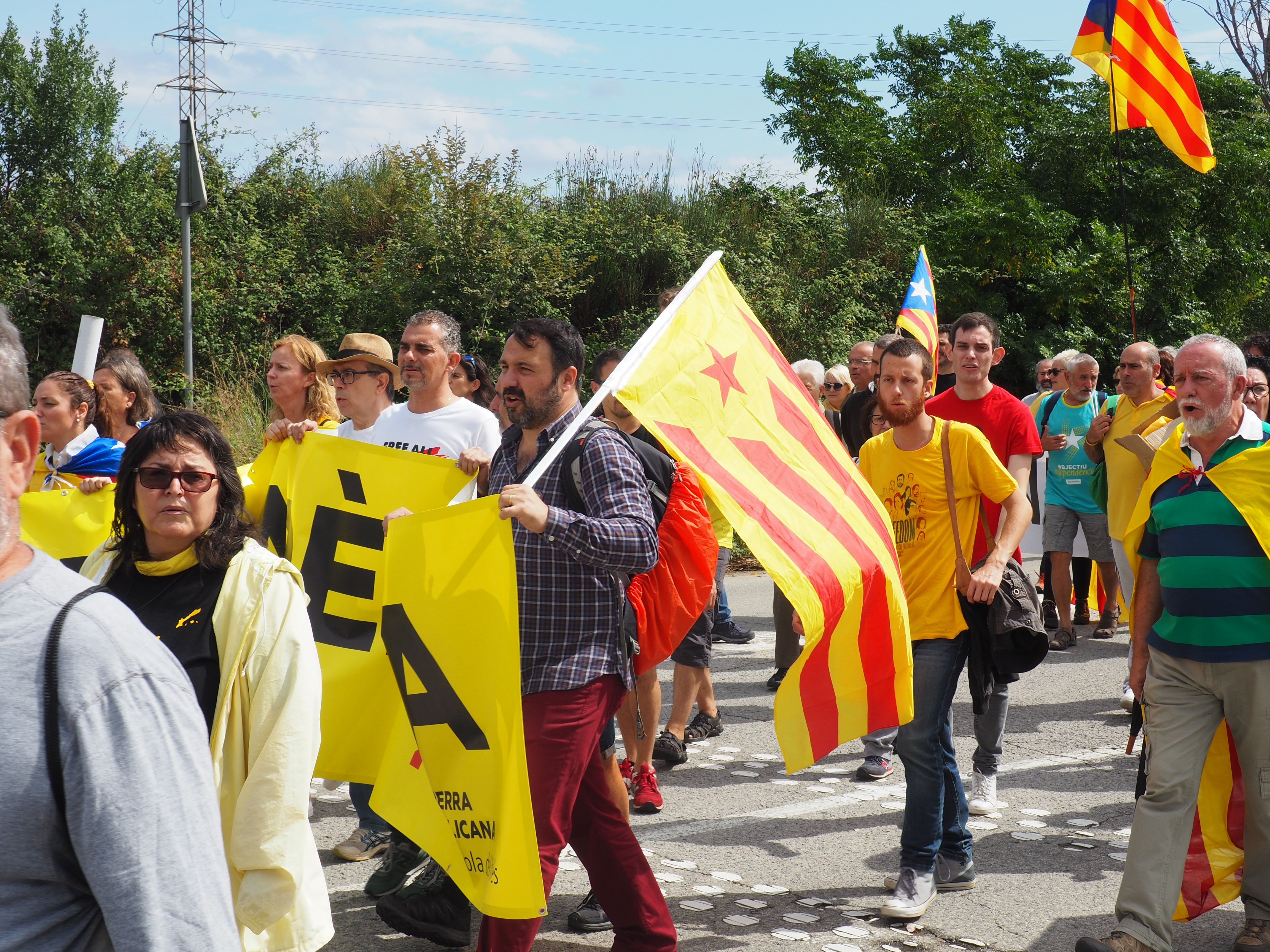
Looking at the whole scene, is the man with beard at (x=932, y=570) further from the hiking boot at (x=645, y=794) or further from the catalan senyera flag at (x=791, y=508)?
the hiking boot at (x=645, y=794)

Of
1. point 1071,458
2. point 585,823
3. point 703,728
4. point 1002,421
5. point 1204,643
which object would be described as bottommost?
point 703,728

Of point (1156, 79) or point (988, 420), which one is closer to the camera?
point (988, 420)

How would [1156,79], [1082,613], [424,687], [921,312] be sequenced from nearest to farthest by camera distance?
[424,687], [921,312], [1156,79], [1082,613]

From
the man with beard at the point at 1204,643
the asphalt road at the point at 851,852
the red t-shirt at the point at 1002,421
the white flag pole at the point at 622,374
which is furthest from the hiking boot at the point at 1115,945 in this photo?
the white flag pole at the point at 622,374

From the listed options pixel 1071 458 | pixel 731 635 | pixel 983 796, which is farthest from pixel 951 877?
pixel 1071 458

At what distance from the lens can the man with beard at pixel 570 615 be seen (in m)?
3.33

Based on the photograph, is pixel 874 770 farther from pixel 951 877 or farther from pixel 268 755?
pixel 268 755

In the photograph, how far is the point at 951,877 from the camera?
14.9ft

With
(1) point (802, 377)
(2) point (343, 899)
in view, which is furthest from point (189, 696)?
(1) point (802, 377)

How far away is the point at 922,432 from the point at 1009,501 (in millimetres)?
432

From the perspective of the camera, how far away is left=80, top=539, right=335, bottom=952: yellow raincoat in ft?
8.39

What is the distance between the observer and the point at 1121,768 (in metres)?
6.25

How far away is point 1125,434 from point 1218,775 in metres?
4.01

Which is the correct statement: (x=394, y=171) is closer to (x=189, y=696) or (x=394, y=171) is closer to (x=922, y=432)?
(x=922, y=432)
